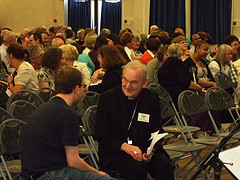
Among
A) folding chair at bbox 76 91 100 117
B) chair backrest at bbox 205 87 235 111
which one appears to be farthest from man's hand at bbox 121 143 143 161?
chair backrest at bbox 205 87 235 111

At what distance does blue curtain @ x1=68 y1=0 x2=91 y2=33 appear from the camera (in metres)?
18.1

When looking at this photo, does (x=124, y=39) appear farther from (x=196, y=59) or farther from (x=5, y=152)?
(x=5, y=152)

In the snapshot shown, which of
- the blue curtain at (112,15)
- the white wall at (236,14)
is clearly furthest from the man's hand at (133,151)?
the blue curtain at (112,15)

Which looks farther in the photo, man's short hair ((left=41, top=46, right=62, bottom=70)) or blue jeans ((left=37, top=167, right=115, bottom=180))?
man's short hair ((left=41, top=46, right=62, bottom=70))

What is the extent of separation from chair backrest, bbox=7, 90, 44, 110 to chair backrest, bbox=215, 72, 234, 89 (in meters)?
3.08

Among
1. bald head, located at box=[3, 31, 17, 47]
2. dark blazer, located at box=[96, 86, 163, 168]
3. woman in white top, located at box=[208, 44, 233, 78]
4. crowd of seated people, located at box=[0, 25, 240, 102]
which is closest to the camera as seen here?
dark blazer, located at box=[96, 86, 163, 168]

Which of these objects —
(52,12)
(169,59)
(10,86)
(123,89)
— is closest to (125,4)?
(52,12)

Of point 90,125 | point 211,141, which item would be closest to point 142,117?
point 90,125

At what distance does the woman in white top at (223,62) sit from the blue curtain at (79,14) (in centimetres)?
994

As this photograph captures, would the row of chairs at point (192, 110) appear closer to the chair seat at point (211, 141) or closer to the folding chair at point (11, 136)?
the chair seat at point (211, 141)

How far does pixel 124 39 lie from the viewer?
962 centimetres

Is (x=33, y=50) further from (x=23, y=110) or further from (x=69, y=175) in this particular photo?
(x=69, y=175)

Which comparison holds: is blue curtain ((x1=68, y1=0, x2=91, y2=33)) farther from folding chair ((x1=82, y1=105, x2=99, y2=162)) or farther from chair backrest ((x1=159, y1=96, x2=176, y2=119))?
folding chair ((x1=82, y1=105, x2=99, y2=162))

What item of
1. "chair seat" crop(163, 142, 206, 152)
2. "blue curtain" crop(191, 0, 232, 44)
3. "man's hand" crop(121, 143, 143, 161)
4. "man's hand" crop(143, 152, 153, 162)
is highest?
"blue curtain" crop(191, 0, 232, 44)
